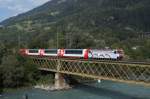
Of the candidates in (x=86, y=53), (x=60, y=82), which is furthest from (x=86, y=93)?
(x=60, y=82)

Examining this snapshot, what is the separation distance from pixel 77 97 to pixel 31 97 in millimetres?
8399

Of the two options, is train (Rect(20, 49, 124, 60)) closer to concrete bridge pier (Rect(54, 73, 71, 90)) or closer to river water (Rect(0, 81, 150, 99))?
concrete bridge pier (Rect(54, 73, 71, 90))

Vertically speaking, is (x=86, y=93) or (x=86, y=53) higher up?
(x=86, y=53)

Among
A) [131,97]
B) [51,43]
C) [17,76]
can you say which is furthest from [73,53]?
[51,43]

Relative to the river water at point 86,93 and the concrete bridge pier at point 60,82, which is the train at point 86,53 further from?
the river water at point 86,93

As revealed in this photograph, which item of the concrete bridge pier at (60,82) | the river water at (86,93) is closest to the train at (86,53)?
the concrete bridge pier at (60,82)

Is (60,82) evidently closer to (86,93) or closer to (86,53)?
(86,53)

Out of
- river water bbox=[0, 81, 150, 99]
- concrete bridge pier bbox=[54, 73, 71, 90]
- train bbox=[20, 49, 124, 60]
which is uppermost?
train bbox=[20, 49, 124, 60]

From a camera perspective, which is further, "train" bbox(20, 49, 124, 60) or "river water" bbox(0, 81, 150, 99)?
"train" bbox(20, 49, 124, 60)

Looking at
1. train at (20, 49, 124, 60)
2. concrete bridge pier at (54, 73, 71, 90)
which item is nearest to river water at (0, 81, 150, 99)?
concrete bridge pier at (54, 73, 71, 90)

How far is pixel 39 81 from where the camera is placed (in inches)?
3201

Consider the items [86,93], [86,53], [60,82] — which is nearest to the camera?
[86,93]

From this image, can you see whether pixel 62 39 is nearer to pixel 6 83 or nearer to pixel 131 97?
pixel 6 83

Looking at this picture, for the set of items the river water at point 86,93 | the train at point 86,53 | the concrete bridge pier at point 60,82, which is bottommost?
the river water at point 86,93
